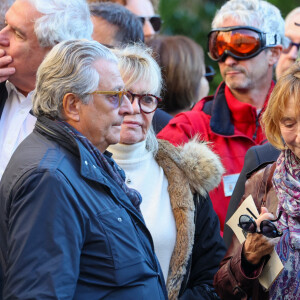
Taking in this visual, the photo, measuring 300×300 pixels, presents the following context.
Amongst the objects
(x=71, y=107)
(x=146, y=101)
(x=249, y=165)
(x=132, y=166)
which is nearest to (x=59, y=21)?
(x=146, y=101)

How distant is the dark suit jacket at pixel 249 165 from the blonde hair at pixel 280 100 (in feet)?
1.08

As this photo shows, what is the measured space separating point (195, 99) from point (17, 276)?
314 centimetres

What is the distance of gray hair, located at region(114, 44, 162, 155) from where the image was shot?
3.56 metres

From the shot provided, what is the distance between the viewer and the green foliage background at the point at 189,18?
373 inches

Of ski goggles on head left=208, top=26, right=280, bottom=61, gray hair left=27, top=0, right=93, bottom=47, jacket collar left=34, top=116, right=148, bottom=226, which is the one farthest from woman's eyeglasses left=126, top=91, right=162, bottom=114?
ski goggles on head left=208, top=26, right=280, bottom=61

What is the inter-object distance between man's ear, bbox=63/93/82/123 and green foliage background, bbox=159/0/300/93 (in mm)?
6800

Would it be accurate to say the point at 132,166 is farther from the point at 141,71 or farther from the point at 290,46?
the point at 290,46

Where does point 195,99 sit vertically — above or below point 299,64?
below

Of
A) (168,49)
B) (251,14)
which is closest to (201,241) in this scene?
(251,14)

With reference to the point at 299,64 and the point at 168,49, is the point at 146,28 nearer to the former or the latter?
the point at 168,49

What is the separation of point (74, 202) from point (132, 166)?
1157 mm

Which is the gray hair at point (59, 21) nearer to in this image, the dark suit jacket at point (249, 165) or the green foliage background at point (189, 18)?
the dark suit jacket at point (249, 165)

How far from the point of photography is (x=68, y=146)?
2.58 metres

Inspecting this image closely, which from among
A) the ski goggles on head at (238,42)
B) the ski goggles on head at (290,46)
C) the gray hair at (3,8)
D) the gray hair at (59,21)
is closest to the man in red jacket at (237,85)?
the ski goggles on head at (238,42)
